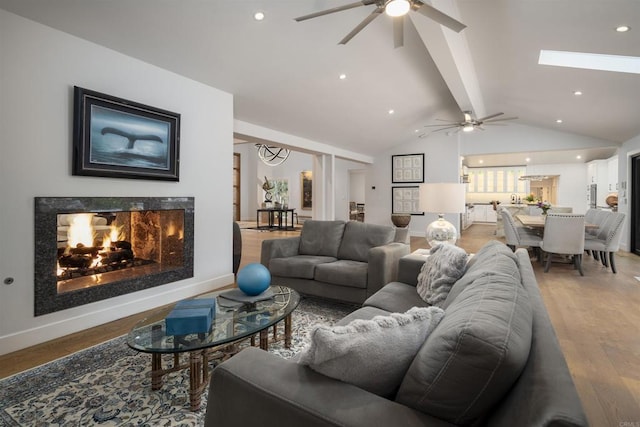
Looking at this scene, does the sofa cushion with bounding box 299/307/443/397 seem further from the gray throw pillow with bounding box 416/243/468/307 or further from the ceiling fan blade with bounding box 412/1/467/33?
the ceiling fan blade with bounding box 412/1/467/33

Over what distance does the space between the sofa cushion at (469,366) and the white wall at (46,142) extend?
9.42 ft

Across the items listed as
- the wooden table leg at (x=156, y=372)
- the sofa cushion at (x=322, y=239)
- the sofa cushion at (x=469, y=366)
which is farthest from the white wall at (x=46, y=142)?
the sofa cushion at (x=469, y=366)

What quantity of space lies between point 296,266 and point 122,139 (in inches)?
79.2

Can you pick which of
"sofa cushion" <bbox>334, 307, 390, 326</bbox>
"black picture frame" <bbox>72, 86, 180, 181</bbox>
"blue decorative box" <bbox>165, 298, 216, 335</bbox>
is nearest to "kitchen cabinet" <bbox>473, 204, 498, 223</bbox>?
"black picture frame" <bbox>72, 86, 180, 181</bbox>

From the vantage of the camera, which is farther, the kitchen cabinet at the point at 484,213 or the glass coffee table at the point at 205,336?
the kitchen cabinet at the point at 484,213

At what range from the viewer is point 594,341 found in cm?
257

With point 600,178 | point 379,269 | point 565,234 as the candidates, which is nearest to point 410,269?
point 379,269

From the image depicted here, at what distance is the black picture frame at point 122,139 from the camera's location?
A: 8.87ft

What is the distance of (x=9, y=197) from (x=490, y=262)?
316cm

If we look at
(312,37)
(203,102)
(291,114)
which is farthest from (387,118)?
(203,102)

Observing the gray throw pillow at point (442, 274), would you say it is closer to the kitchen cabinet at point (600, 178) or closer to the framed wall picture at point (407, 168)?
the framed wall picture at point (407, 168)

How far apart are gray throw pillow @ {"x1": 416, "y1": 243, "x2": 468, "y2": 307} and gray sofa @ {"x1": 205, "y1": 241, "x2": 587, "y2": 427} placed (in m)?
0.94

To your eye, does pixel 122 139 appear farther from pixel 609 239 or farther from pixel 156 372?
pixel 609 239

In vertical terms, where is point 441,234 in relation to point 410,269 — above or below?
above
